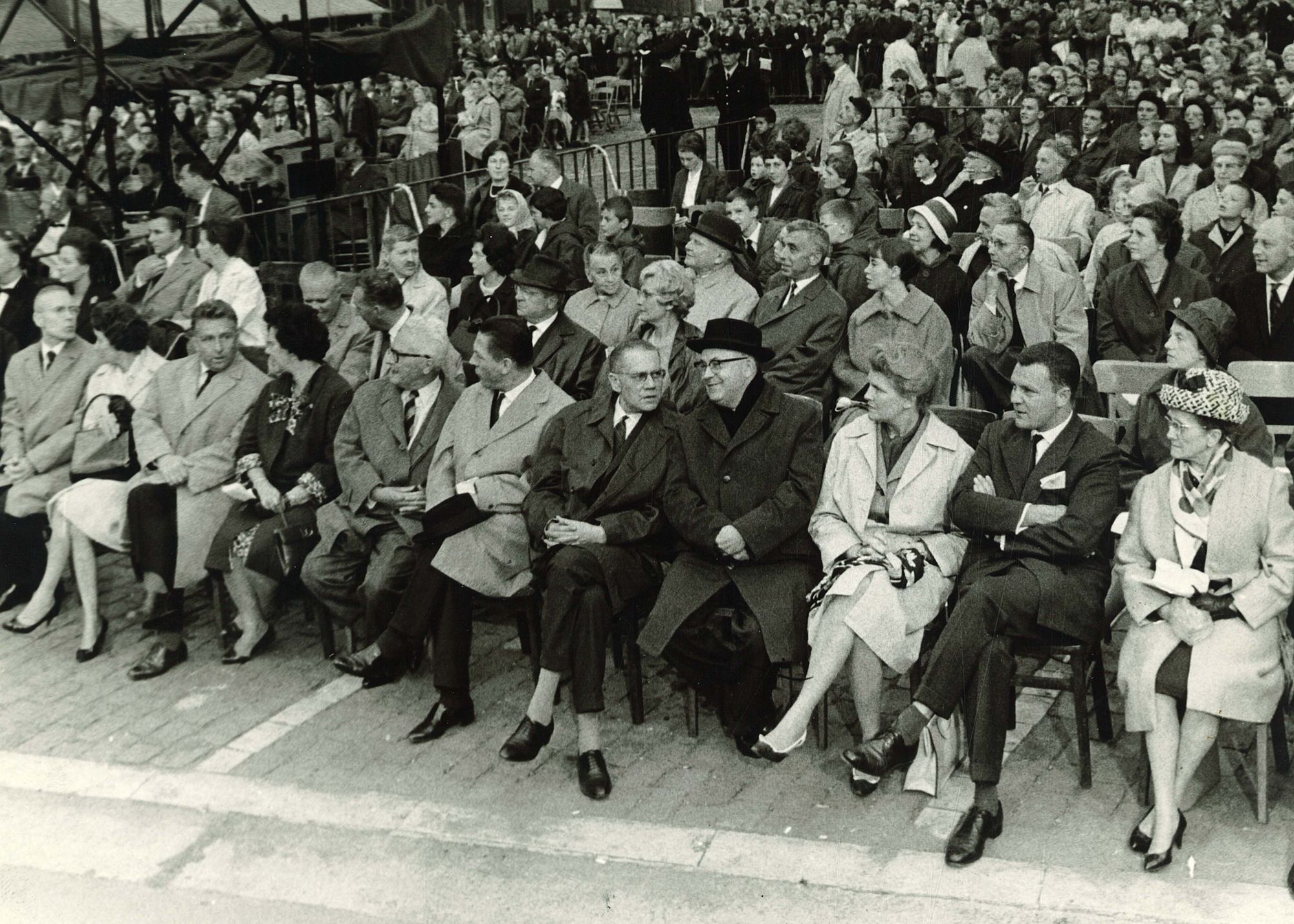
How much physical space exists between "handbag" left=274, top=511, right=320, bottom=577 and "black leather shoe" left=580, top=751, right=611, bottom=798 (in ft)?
6.54

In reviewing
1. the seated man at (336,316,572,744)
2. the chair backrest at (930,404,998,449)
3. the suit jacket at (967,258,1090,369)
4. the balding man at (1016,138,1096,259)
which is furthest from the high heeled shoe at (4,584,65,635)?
the balding man at (1016,138,1096,259)

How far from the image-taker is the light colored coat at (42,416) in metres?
7.79

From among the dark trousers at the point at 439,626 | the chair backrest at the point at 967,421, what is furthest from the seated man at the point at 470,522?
the chair backrest at the point at 967,421

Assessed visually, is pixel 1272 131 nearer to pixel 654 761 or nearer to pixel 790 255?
pixel 790 255

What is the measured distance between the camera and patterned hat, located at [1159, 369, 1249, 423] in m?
5.12

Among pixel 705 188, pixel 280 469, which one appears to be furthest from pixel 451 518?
pixel 705 188

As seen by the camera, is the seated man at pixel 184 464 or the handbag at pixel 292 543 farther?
the seated man at pixel 184 464

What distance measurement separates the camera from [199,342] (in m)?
7.47

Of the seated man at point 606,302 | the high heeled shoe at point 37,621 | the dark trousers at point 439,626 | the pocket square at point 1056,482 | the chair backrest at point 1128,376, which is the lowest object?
the high heeled shoe at point 37,621

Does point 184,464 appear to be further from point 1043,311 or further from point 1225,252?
point 1225,252

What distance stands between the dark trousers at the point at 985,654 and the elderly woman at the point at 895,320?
7.98ft

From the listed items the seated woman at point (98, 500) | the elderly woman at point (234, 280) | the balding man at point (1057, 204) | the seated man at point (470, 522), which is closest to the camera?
the seated man at point (470, 522)

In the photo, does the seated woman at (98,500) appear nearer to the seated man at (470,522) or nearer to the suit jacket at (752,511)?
the seated man at (470,522)

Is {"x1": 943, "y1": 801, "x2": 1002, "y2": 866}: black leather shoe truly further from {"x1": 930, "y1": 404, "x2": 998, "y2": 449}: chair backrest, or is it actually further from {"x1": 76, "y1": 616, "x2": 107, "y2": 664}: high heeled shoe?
{"x1": 76, "y1": 616, "x2": 107, "y2": 664}: high heeled shoe
